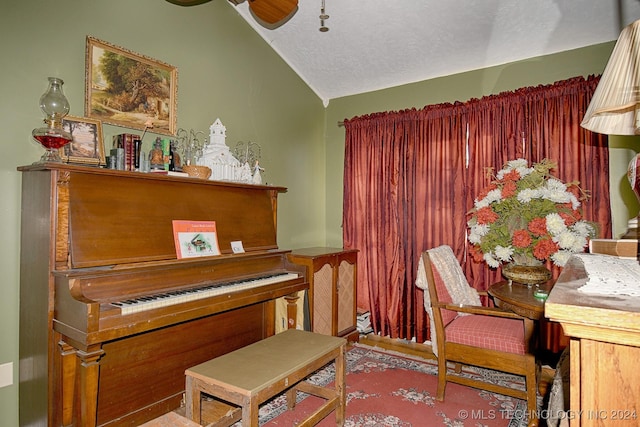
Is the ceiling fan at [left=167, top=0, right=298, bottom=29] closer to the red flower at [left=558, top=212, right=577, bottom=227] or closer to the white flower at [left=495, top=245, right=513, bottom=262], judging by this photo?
the white flower at [left=495, top=245, right=513, bottom=262]

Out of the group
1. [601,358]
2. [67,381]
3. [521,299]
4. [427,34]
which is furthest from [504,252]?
[67,381]

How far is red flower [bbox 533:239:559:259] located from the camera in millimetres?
2211

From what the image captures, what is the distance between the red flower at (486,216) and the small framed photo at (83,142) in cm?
242

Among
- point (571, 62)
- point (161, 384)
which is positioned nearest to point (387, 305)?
point (161, 384)

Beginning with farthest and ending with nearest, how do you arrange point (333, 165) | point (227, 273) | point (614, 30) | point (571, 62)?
point (333, 165), point (571, 62), point (614, 30), point (227, 273)

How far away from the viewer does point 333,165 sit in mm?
4203

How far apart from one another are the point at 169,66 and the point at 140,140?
68 cm

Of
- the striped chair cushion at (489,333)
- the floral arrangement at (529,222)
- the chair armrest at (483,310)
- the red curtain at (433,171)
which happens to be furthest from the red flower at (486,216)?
the red curtain at (433,171)

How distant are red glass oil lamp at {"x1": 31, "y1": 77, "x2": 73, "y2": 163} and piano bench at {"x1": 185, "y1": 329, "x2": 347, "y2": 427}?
1.32 m

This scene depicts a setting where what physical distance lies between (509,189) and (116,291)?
2.41 meters

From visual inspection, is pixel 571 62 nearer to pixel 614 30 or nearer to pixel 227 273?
pixel 614 30

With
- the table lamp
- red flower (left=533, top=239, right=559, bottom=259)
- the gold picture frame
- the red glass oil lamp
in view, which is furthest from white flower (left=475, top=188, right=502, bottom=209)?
the red glass oil lamp

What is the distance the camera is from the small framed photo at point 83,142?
79.7 inches

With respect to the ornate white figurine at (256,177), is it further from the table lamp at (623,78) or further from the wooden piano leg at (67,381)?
the table lamp at (623,78)
